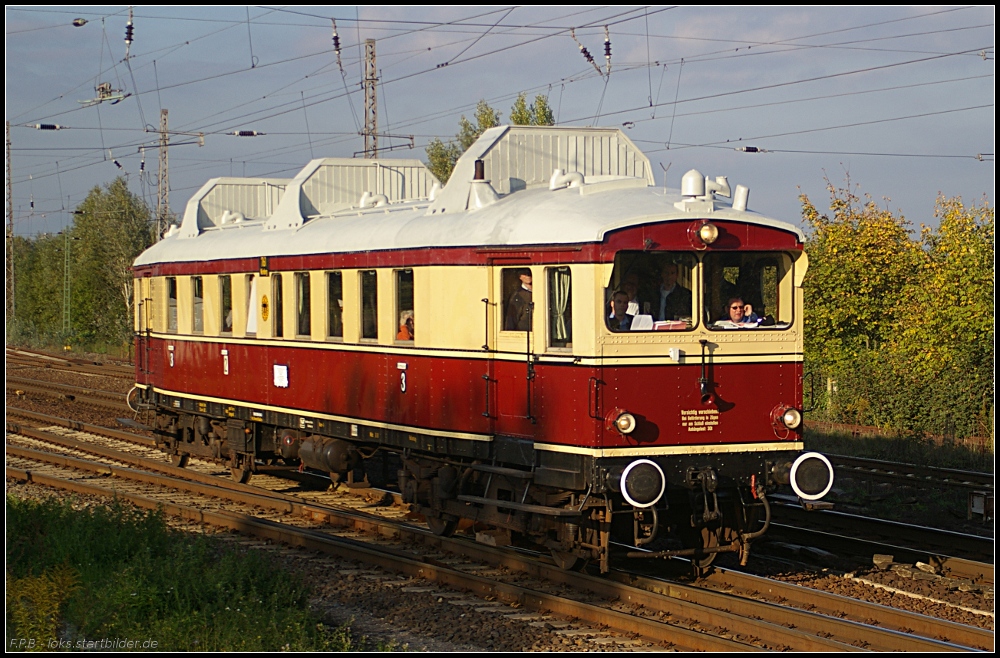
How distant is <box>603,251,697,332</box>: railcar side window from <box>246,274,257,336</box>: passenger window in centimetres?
720

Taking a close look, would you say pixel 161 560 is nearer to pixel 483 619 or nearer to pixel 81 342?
pixel 483 619

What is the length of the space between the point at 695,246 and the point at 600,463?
84.9 inches

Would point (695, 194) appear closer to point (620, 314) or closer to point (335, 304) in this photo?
point (620, 314)

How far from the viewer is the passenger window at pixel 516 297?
11281mm

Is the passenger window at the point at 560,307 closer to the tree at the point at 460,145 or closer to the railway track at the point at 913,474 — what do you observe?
the railway track at the point at 913,474

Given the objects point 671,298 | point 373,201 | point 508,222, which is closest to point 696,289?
point 671,298

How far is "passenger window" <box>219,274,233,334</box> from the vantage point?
17250 mm

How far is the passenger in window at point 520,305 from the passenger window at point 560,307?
0.34m

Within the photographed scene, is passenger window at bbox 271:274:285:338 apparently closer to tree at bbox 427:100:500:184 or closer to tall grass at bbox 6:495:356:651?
tall grass at bbox 6:495:356:651

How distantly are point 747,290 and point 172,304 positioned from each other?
11.3 meters

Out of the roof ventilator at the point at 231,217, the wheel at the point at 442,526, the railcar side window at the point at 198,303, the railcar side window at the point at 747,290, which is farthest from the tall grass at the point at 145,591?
the roof ventilator at the point at 231,217

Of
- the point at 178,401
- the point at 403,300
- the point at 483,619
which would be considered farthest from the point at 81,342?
the point at 483,619

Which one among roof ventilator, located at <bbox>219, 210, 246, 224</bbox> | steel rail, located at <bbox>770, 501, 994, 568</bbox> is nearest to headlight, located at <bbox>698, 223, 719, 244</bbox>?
steel rail, located at <bbox>770, 501, 994, 568</bbox>

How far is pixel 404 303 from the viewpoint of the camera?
42.9 feet
